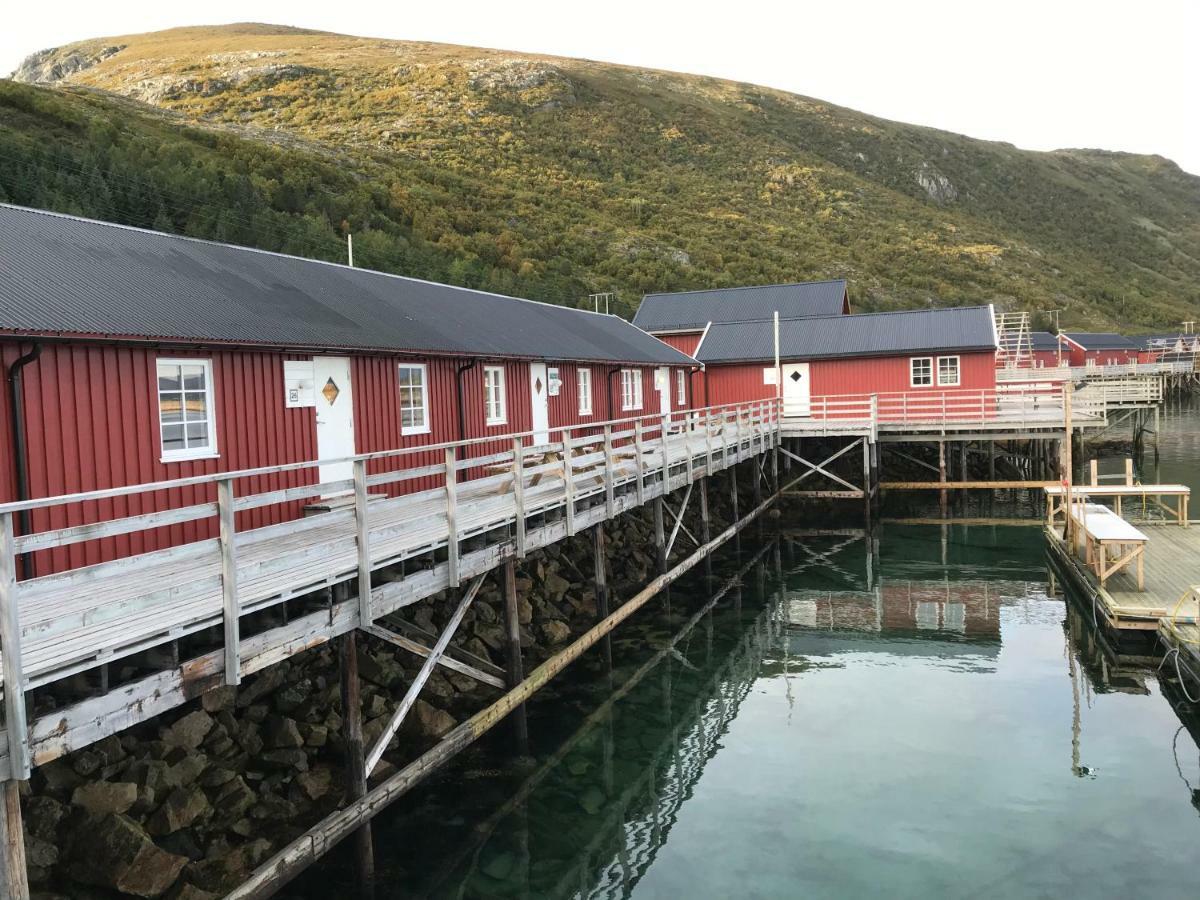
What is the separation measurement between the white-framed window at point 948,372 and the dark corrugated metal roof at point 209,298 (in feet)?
56.5

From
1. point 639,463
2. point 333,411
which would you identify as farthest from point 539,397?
point 333,411

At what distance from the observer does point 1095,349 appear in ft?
269

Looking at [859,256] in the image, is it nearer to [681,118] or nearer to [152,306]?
[681,118]

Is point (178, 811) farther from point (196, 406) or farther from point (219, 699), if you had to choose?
point (196, 406)

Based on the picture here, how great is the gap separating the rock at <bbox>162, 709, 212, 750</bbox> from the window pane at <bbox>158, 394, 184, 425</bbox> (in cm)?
347

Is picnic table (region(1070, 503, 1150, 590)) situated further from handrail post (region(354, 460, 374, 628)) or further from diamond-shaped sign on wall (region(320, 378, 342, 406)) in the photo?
handrail post (region(354, 460, 374, 628))

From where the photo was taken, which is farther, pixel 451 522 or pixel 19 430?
pixel 451 522

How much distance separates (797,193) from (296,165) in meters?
60.3

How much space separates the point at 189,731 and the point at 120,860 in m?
1.70

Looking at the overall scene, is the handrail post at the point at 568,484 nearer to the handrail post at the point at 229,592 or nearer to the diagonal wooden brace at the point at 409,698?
the diagonal wooden brace at the point at 409,698

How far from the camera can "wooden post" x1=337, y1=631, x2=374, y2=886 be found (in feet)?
28.9

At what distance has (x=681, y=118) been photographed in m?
119

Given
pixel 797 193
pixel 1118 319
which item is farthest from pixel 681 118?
pixel 1118 319

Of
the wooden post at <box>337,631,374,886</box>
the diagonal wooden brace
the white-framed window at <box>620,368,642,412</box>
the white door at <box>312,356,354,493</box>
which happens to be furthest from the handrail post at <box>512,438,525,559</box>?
the white-framed window at <box>620,368,642,412</box>
